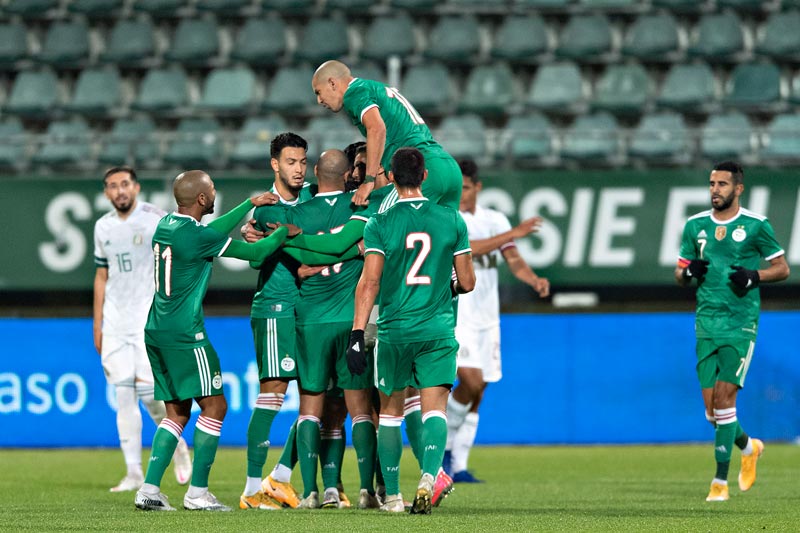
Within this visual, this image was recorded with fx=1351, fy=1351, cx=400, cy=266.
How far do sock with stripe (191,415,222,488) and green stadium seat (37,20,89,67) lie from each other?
12.6 m

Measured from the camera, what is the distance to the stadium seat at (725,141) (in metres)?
16.1

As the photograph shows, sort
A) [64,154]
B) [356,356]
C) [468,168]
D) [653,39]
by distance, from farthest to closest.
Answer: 1. [653,39]
2. [64,154]
3. [468,168]
4. [356,356]

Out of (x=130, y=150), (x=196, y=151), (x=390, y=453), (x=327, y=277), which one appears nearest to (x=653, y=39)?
(x=196, y=151)

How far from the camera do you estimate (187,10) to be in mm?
19641

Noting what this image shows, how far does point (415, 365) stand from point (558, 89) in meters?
11.2

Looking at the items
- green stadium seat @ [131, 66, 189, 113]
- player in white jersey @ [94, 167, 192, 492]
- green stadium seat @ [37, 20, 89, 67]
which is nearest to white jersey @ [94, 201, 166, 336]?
player in white jersey @ [94, 167, 192, 492]

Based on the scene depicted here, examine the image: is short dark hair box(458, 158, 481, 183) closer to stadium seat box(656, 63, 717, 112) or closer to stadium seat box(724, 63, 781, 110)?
stadium seat box(656, 63, 717, 112)

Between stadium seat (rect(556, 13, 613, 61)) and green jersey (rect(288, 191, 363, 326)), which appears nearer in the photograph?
green jersey (rect(288, 191, 363, 326))

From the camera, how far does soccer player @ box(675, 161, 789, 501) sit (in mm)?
9375

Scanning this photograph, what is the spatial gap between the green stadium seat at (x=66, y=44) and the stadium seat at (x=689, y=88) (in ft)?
27.0

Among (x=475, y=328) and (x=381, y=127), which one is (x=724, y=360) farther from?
(x=381, y=127)

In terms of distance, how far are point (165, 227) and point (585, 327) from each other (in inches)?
309

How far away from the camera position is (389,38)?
19.0 meters

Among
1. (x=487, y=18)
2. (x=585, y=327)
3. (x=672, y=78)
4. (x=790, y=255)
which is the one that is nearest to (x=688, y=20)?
(x=672, y=78)
